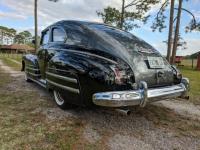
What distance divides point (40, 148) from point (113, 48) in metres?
1.79

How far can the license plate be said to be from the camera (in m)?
3.66

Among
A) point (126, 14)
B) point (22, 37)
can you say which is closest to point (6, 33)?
point (22, 37)

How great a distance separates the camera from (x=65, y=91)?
3.79m

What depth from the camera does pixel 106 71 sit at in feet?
10.3

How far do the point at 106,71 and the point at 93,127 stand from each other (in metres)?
0.99

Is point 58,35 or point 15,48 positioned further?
point 15,48

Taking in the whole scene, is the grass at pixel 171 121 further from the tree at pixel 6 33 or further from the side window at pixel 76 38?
the tree at pixel 6 33

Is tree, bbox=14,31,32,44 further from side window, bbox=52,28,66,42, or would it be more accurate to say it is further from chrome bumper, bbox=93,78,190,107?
chrome bumper, bbox=93,78,190,107

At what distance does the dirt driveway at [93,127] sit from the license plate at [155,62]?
0.99m

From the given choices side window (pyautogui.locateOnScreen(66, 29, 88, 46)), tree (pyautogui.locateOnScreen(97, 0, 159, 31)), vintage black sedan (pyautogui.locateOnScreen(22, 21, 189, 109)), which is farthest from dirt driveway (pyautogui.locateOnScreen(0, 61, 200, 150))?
tree (pyautogui.locateOnScreen(97, 0, 159, 31))

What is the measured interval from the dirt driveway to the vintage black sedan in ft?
1.36

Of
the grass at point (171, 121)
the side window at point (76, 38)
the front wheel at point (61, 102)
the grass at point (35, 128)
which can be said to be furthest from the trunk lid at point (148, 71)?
the front wheel at point (61, 102)

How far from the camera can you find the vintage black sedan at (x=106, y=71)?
10.2ft

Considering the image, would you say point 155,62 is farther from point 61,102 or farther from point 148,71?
point 61,102
